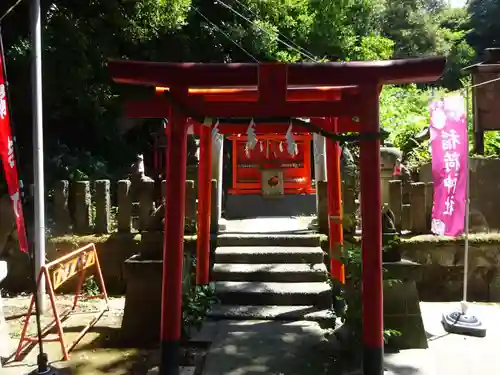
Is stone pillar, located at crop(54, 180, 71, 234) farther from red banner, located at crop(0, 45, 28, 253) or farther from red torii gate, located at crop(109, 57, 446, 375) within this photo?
red torii gate, located at crop(109, 57, 446, 375)

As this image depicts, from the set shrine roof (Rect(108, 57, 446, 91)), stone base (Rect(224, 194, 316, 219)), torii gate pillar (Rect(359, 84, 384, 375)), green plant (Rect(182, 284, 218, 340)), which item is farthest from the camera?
stone base (Rect(224, 194, 316, 219))

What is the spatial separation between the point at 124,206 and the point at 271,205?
14.6 feet

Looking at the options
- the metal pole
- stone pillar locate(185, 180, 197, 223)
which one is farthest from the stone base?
the metal pole

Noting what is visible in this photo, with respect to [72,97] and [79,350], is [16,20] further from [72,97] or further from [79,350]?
[79,350]

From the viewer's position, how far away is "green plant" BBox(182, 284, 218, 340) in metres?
5.72

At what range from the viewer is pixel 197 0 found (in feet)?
47.0

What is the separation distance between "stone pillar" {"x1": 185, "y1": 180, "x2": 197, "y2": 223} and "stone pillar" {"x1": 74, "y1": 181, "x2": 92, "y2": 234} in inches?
77.3

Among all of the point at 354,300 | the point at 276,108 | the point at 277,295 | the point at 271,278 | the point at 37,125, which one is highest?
the point at 37,125

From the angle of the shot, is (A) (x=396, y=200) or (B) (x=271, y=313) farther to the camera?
(A) (x=396, y=200)

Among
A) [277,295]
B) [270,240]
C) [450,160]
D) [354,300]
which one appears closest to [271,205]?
[270,240]

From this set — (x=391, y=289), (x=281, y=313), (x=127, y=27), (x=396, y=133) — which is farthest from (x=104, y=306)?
(x=396, y=133)

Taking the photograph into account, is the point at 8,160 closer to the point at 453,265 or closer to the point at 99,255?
the point at 99,255

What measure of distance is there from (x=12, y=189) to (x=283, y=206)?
769 cm

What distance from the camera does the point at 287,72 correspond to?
4250 millimetres
